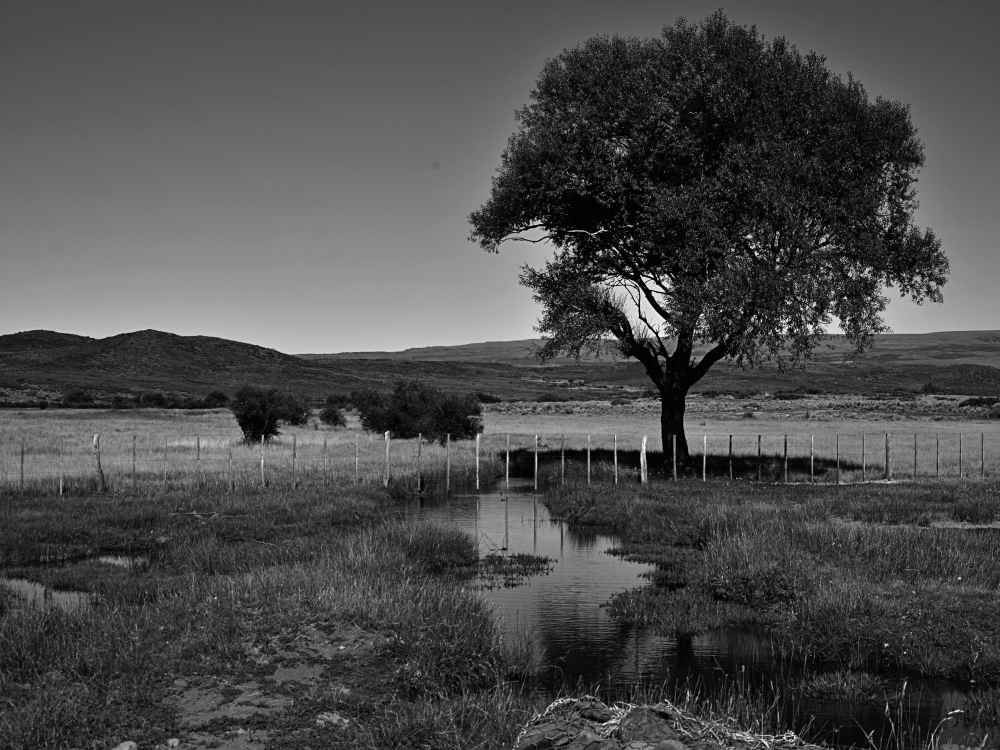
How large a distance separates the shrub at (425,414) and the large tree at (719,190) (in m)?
14.8

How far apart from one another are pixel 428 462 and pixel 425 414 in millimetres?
11372

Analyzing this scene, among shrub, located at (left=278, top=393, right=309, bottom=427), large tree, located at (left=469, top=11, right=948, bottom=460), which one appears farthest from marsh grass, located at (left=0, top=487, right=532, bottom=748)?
shrub, located at (left=278, top=393, right=309, bottom=427)

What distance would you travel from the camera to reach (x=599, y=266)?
3688 centimetres

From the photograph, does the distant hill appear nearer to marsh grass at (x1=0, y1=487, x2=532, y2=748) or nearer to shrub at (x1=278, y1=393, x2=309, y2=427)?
shrub at (x1=278, y1=393, x2=309, y2=427)

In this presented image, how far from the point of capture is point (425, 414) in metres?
50.4

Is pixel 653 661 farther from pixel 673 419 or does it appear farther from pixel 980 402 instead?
pixel 980 402

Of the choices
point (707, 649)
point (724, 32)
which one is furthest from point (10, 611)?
point (724, 32)

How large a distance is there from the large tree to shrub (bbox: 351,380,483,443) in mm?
14822

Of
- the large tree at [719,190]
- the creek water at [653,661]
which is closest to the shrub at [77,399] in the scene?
the large tree at [719,190]

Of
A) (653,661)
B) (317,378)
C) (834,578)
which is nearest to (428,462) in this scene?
(834,578)

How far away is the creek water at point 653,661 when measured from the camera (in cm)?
1061

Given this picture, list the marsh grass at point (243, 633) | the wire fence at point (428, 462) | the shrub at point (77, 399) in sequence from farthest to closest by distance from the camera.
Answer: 1. the shrub at point (77, 399)
2. the wire fence at point (428, 462)
3. the marsh grass at point (243, 633)

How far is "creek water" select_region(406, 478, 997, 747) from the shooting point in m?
10.6

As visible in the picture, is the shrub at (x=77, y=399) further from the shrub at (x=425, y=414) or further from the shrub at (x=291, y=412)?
the shrub at (x=425, y=414)
